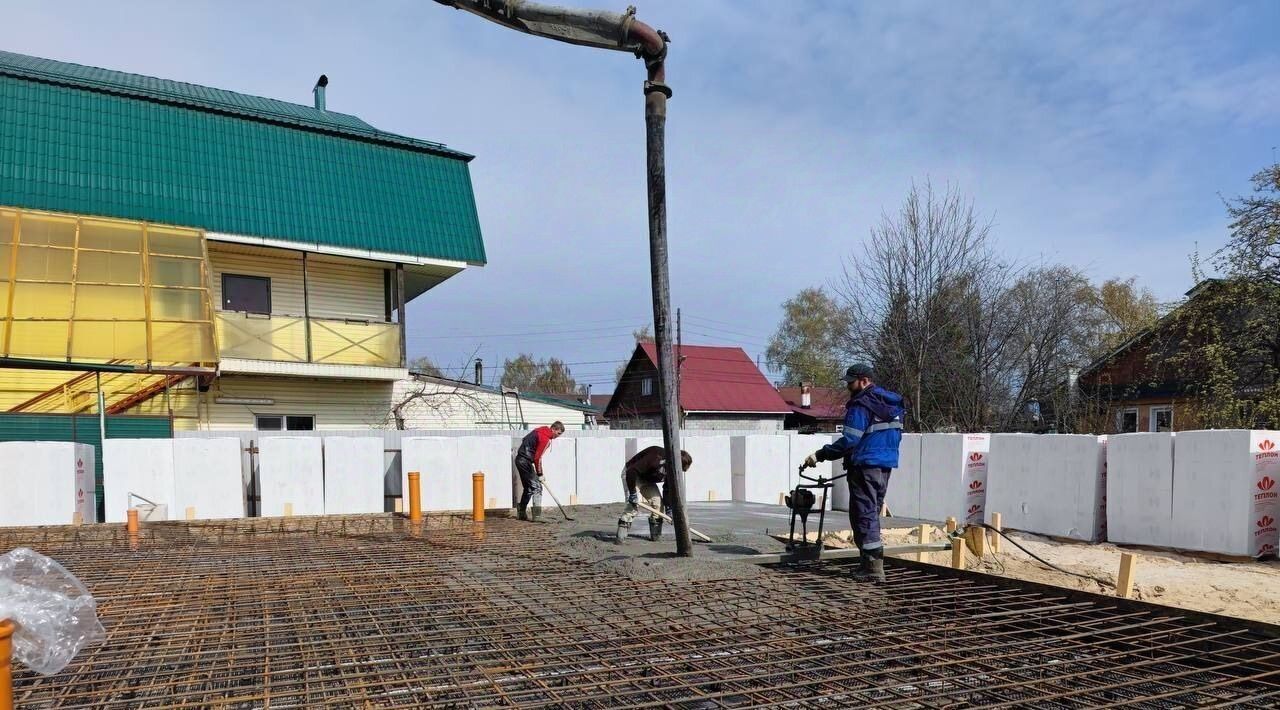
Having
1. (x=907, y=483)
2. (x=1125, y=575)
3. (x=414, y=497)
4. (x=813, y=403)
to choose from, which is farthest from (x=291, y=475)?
(x=813, y=403)

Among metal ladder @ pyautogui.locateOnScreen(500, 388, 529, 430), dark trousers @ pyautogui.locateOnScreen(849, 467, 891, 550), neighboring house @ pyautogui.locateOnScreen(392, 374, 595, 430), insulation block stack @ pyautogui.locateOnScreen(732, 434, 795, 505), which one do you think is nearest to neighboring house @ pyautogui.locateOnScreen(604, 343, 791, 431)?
neighboring house @ pyautogui.locateOnScreen(392, 374, 595, 430)

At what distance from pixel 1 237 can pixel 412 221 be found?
7.10 m

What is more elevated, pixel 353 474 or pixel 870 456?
pixel 870 456

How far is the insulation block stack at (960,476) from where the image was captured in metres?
12.1

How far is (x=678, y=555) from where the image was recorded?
6.99 metres

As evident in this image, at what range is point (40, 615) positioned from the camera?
2.61 metres

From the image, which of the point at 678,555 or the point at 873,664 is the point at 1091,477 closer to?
the point at 678,555

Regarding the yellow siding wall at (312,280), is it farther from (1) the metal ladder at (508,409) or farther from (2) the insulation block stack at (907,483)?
(2) the insulation block stack at (907,483)

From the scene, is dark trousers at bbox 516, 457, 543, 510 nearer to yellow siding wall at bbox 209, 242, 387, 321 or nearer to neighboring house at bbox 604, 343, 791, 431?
yellow siding wall at bbox 209, 242, 387, 321

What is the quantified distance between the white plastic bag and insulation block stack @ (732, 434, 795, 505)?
37.8ft

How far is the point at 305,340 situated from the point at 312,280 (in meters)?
1.58

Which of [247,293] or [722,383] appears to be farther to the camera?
[722,383]

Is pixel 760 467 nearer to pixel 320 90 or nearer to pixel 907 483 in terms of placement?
pixel 907 483

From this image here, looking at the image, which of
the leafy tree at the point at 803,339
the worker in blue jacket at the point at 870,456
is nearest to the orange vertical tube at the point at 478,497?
the worker in blue jacket at the point at 870,456
